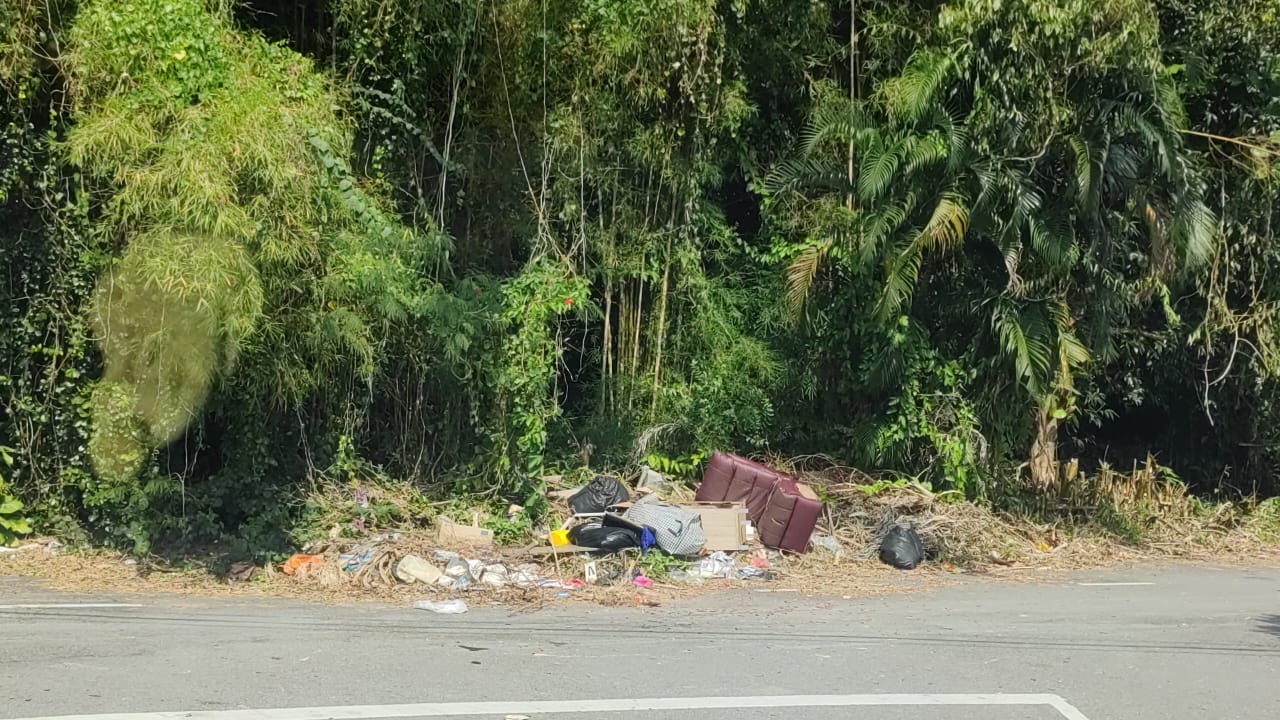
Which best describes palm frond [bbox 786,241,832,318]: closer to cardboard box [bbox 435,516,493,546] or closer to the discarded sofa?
the discarded sofa

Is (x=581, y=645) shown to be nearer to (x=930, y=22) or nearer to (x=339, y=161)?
(x=339, y=161)

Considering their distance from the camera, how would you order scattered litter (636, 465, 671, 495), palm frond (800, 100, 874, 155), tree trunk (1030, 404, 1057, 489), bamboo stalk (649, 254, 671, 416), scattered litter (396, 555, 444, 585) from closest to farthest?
scattered litter (396, 555, 444, 585)
palm frond (800, 100, 874, 155)
scattered litter (636, 465, 671, 495)
bamboo stalk (649, 254, 671, 416)
tree trunk (1030, 404, 1057, 489)

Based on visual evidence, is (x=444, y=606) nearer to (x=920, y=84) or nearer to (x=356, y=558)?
(x=356, y=558)

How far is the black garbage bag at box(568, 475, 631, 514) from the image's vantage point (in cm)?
1038

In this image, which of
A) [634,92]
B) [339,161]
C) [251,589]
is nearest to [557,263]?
[634,92]

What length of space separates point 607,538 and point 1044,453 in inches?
219

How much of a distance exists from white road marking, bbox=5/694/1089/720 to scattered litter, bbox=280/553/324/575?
12.8ft

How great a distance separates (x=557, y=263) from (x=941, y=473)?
4.61 meters

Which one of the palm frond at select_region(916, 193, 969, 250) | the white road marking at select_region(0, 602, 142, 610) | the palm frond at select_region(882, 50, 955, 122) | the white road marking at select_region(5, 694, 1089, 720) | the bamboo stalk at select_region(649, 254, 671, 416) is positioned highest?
the palm frond at select_region(882, 50, 955, 122)

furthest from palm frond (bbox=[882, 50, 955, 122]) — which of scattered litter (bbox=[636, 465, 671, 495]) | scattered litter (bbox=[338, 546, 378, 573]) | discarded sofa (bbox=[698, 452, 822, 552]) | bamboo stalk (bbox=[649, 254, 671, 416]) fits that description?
scattered litter (bbox=[338, 546, 378, 573])

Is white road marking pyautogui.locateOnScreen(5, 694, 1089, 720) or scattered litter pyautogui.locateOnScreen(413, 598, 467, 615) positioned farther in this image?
scattered litter pyautogui.locateOnScreen(413, 598, 467, 615)

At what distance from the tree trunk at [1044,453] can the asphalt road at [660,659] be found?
313 cm

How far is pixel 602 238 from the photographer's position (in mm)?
11430

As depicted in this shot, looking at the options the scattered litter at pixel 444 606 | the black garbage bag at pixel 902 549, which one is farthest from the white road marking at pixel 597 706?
the black garbage bag at pixel 902 549
